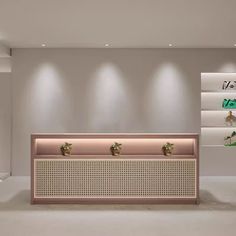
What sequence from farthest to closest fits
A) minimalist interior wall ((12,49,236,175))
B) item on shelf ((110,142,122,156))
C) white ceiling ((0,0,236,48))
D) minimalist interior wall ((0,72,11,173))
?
minimalist interior wall ((0,72,11,173)), minimalist interior wall ((12,49,236,175)), item on shelf ((110,142,122,156)), white ceiling ((0,0,236,48))

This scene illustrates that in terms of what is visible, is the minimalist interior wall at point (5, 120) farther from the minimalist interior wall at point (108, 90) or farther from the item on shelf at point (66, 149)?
the item on shelf at point (66, 149)

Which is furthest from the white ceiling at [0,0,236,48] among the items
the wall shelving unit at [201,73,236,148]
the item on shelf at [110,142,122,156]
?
the item on shelf at [110,142,122,156]

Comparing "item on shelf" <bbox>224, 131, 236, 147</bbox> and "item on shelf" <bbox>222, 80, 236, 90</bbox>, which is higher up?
"item on shelf" <bbox>222, 80, 236, 90</bbox>

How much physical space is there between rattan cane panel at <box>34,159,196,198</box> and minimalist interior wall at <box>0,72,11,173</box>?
9.97 ft

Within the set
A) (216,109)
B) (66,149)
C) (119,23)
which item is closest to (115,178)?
(66,149)

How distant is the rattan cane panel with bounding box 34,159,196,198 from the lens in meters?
6.17

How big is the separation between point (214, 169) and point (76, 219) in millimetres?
4350

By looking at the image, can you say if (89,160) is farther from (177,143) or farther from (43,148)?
(177,143)


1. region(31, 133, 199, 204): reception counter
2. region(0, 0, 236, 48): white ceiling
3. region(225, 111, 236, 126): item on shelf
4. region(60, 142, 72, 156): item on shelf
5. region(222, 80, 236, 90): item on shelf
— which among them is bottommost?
region(31, 133, 199, 204): reception counter

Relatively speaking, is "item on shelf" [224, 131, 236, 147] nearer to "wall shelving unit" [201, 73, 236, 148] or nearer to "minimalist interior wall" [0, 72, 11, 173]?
"wall shelving unit" [201, 73, 236, 148]

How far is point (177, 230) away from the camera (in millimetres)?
4820

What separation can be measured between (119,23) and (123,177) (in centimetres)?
237

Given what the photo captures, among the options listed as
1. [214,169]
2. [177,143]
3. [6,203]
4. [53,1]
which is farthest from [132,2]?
[214,169]

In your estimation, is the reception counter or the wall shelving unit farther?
the wall shelving unit
